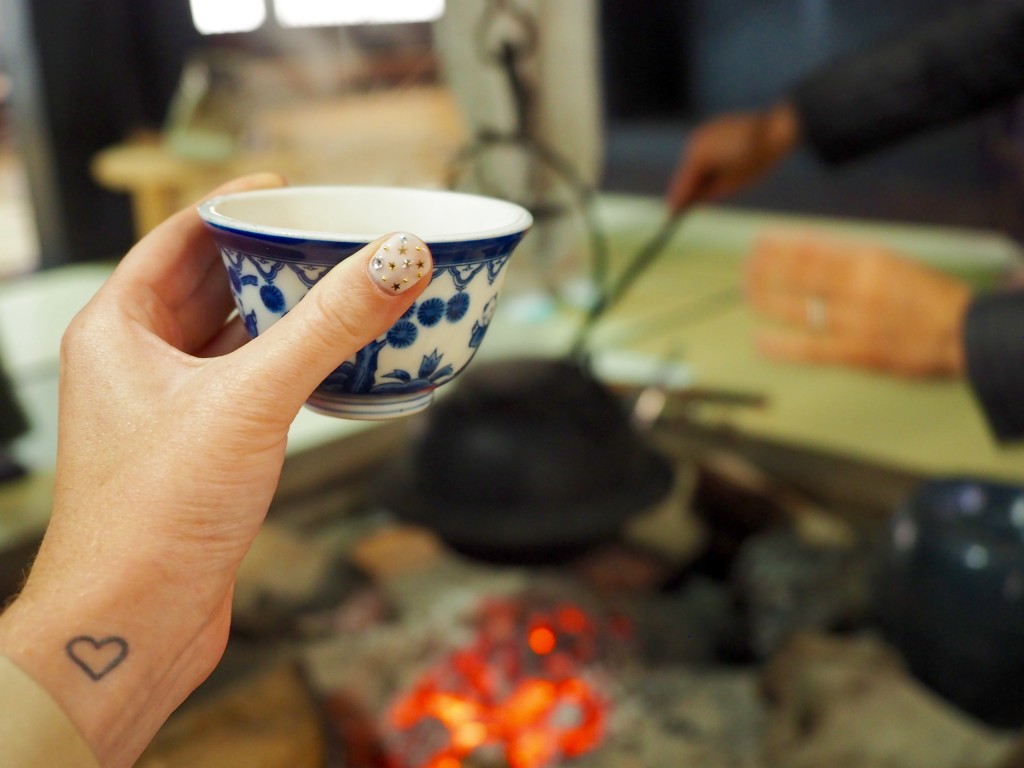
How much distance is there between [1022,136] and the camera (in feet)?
6.54

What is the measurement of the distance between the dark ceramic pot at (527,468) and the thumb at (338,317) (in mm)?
729

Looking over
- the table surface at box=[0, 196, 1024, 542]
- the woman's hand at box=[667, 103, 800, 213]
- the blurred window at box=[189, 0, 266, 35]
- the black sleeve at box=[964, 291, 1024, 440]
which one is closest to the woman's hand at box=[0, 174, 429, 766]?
the table surface at box=[0, 196, 1024, 542]

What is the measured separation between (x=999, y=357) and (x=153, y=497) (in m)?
1.09

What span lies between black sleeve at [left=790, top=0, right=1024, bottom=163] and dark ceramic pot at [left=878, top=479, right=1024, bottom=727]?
0.90 metres

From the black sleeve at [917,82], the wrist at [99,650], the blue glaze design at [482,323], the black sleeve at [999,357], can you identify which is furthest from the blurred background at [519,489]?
the wrist at [99,650]

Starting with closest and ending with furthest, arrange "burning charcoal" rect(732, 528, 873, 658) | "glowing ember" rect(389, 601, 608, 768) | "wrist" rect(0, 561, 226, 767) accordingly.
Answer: "wrist" rect(0, 561, 226, 767)
"glowing ember" rect(389, 601, 608, 768)
"burning charcoal" rect(732, 528, 873, 658)

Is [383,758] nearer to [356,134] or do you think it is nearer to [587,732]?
[587,732]

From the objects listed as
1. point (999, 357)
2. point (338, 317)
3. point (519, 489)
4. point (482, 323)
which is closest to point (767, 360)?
point (999, 357)

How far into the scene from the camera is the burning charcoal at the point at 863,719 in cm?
118

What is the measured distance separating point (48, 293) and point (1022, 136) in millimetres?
2017

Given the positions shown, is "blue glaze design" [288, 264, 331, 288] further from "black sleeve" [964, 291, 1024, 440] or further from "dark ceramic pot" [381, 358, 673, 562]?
"black sleeve" [964, 291, 1024, 440]

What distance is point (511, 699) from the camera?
4.42 ft

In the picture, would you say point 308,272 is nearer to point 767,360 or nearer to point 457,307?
point 457,307

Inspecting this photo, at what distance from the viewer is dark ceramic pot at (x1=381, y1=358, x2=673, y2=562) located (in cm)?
111
